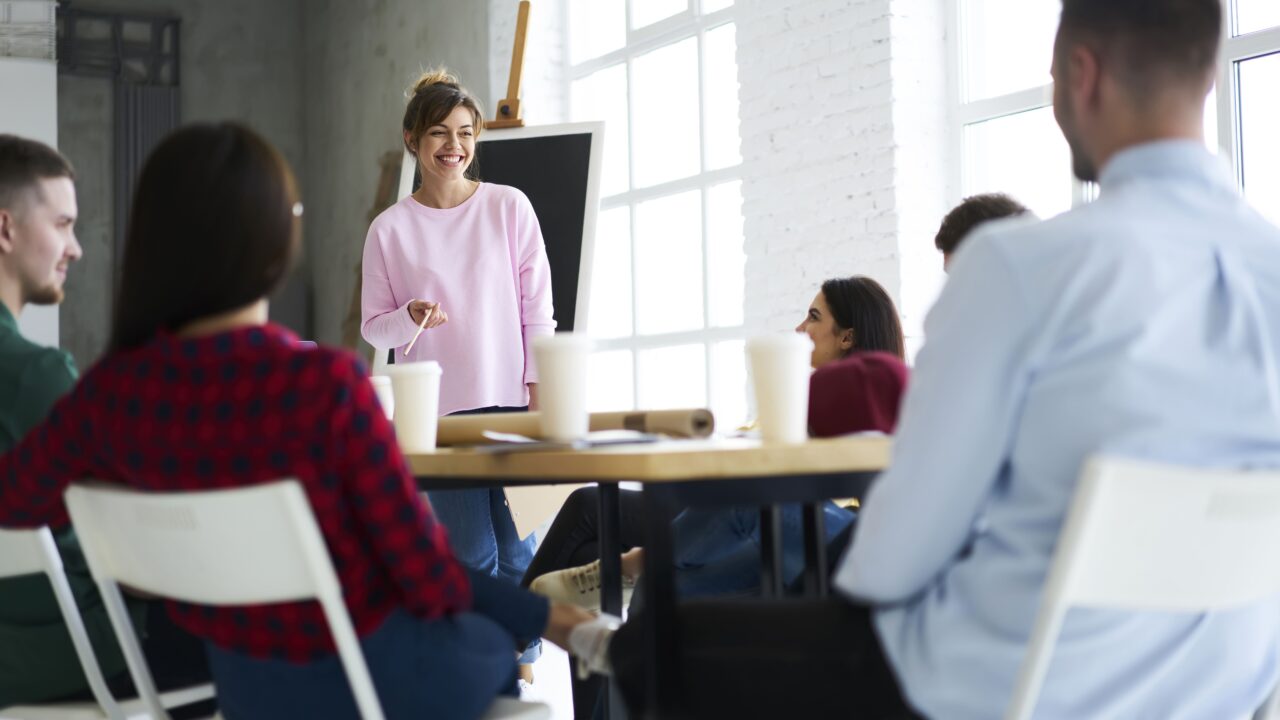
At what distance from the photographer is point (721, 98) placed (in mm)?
5359

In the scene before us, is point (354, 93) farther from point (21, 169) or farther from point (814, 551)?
point (814, 551)

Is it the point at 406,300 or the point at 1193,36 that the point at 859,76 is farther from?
the point at 1193,36

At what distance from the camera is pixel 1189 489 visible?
971 millimetres

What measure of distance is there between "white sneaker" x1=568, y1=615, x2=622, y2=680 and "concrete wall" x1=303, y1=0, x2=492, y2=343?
5257 mm

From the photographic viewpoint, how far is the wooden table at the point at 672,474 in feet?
3.98

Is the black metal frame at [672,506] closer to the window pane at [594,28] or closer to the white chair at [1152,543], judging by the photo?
the white chair at [1152,543]

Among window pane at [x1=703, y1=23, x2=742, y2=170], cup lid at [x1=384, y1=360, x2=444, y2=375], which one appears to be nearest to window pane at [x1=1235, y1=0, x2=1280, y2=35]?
window pane at [x1=703, y1=23, x2=742, y2=170]

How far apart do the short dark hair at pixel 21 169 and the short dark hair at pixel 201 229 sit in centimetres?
66

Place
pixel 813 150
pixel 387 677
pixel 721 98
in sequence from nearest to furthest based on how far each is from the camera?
pixel 387 677 → pixel 813 150 → pixel 721 98

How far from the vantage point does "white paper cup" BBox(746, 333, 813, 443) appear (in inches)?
55.6

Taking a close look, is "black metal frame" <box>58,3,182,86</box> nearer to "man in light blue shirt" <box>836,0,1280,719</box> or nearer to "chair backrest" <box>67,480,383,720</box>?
"chair backrest" <box>67,480,383,720</box>

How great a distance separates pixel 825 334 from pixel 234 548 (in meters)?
1.93

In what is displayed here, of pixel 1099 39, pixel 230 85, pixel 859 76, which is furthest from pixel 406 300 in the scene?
pixel 230 85

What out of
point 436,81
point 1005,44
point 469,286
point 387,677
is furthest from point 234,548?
point 1005,44
